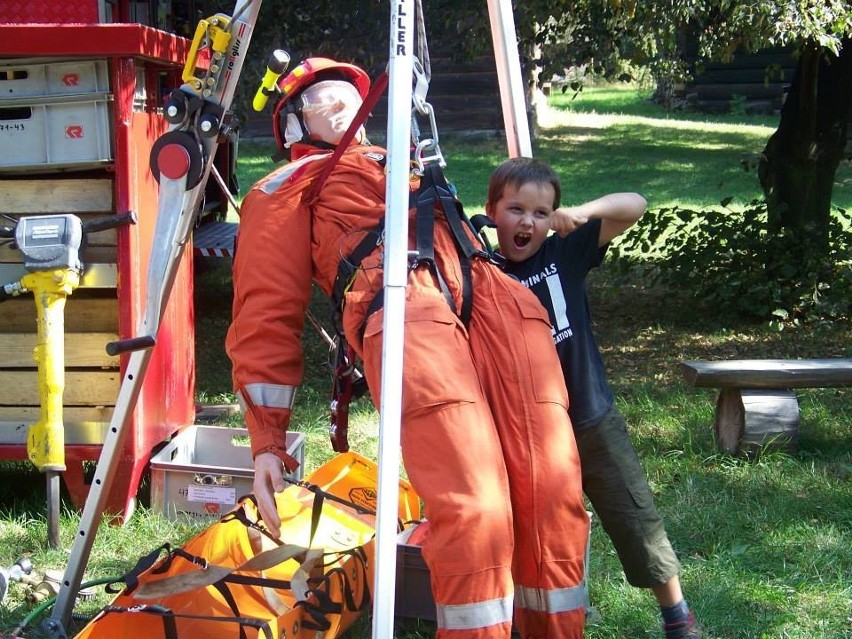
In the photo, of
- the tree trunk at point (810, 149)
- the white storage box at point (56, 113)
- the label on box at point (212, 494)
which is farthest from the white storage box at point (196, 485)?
the tree trunk at point (810, 149)

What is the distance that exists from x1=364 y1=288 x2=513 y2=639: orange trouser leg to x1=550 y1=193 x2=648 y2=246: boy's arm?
0.65 m

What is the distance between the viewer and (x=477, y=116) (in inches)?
714

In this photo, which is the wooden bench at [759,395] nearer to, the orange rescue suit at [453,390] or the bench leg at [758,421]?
the bench leg at [758,421]

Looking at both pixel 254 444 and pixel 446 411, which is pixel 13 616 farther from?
pixel 446 411

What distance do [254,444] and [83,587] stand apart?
50.0 inches

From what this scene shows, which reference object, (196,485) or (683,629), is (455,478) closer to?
(683,629)

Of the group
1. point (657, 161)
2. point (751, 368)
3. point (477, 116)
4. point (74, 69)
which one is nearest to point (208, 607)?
point (74, 69)

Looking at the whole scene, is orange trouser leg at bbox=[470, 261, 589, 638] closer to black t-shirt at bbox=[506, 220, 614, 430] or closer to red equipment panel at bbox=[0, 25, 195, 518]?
black t-shirt at bbox=[506, 220, 614, 430]

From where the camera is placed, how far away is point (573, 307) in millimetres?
3166

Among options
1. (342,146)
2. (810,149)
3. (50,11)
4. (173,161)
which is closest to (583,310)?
(342,146)

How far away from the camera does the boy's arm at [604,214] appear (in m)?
3.13

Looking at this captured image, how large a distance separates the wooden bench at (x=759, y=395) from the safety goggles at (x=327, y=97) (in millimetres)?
2569

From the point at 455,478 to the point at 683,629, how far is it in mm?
1169

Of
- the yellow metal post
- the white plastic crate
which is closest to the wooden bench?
the yellow metal post
